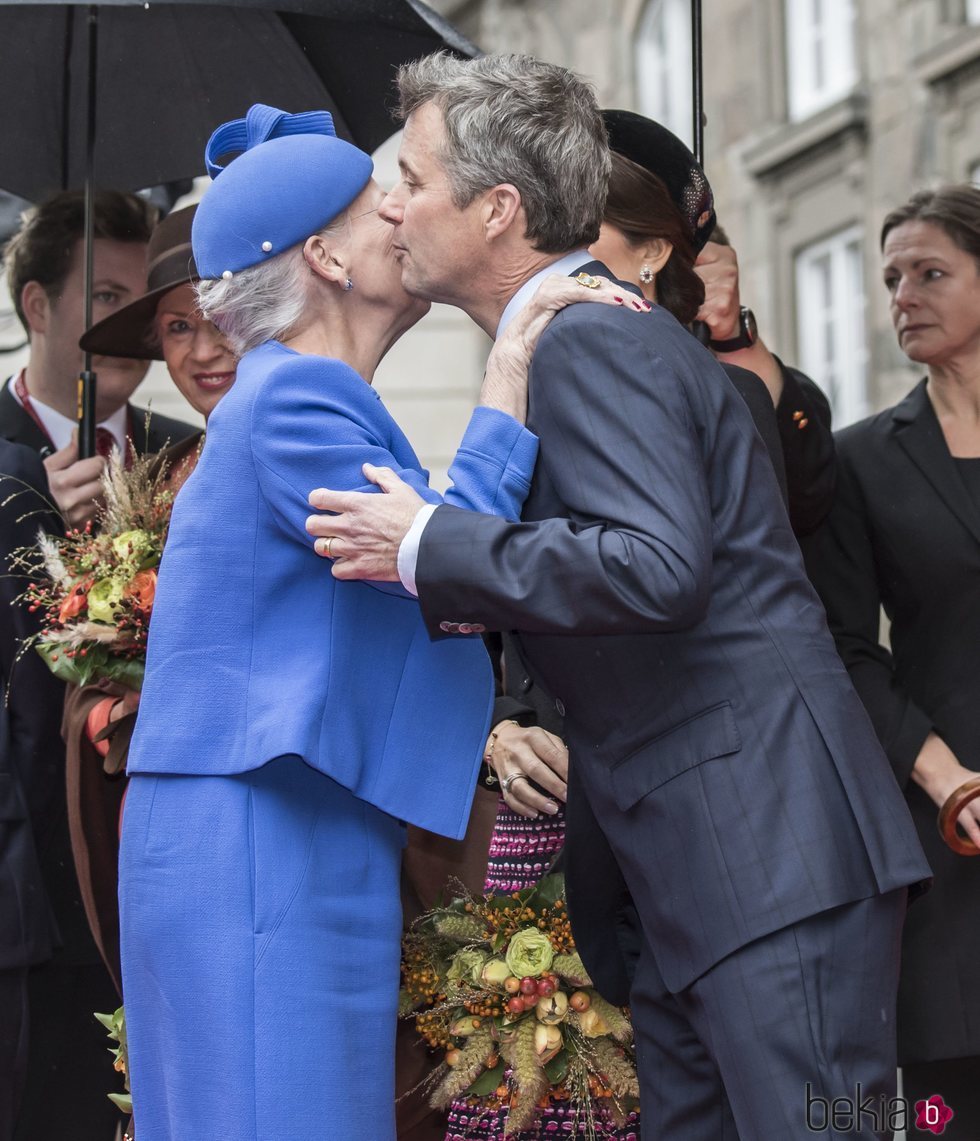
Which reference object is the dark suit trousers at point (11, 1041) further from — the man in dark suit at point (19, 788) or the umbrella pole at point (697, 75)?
the umbrella pole at point (697, 75)

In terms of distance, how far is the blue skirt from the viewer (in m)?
2.60

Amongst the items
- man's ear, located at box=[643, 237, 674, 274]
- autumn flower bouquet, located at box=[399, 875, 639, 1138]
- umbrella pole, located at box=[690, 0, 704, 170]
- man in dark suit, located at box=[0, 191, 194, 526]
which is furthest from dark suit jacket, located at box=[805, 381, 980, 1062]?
man in dark suit, located at box=[0, 191, 194, 526]

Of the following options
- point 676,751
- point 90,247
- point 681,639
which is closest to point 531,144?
point 681,639

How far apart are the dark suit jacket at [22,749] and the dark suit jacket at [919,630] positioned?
1825 mm

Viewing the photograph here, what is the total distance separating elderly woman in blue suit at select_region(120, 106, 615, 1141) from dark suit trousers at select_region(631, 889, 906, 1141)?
1.72ft

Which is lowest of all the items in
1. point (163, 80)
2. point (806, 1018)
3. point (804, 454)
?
point (806, 1018)

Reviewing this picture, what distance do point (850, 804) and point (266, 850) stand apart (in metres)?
0.85

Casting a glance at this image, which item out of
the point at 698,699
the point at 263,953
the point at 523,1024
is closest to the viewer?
the point at 698,699

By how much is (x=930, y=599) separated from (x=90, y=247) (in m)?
2.25

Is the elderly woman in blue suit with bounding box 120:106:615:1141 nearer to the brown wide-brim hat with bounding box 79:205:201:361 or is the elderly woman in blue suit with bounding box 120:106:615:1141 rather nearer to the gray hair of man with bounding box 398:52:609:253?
the gray hair of man with bounding box 398:52:609:253

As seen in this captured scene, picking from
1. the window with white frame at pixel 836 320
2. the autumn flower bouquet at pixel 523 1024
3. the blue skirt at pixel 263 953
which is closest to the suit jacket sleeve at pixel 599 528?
the blue skirt at pixel 263 953

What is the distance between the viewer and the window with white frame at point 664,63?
15805 mm

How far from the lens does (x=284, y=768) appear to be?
2701 mm

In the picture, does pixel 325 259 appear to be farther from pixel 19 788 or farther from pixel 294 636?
pixel 19 788
